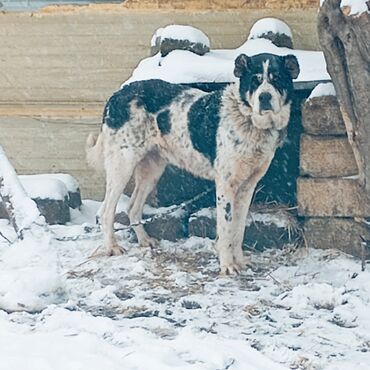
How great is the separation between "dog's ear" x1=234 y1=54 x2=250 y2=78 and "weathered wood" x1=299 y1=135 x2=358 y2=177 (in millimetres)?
777

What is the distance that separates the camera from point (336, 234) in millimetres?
6551

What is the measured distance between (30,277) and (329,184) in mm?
2479

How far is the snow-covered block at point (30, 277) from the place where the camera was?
16.9 ft

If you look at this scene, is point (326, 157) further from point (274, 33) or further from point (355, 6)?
point (274, 33)

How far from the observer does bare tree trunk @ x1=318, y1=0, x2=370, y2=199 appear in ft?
17.8

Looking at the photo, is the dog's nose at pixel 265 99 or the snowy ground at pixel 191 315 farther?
the dog's nose at pixel 265 99

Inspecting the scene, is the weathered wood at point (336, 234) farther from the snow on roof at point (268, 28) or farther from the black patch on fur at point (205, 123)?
the snow on roof at point (268, 28)

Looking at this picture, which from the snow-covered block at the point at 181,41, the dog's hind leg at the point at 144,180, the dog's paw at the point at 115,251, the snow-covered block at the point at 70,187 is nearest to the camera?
the dog's paw at the point at 115,251

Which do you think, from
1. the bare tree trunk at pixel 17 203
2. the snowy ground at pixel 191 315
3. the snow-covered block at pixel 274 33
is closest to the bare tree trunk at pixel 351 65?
the snowy ground at pixel 191 315

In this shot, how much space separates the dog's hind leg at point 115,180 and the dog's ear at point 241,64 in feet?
3.82

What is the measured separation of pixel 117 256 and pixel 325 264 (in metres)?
1.61

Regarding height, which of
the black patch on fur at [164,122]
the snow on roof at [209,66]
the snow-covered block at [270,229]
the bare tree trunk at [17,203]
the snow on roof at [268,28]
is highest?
the snow on roof at [268,28]

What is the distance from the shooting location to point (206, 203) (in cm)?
740

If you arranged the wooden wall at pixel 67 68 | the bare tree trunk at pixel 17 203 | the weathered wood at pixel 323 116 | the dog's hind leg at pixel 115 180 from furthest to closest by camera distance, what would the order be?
the wooden wall at pixel 67 68 < the dog's hind leg at pixel 115 180 < the weathered wood at pixel 323 116 < the bare tree trunk at pixel 17 203
